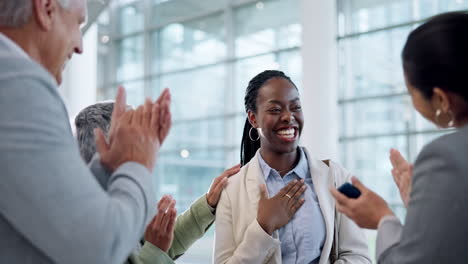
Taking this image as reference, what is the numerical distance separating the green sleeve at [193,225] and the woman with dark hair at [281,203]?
0.43 ft

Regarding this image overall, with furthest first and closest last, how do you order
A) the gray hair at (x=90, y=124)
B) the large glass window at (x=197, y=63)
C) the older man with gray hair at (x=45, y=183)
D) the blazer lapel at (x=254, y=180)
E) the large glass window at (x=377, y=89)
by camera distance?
the large glass window at (x=197, y=63) → the large glass window at (x=377, y=89) → the blazer lapel at (x=254, y=180) → the gray hair at (x=90, y=124) → the older man with gray hair at (x=45, y=183)

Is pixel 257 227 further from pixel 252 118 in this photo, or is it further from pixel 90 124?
pixel 90 124

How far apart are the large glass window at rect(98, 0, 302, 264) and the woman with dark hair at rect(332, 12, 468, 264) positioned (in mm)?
10240

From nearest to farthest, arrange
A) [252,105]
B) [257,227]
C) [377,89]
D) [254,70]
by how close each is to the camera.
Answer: [257,227]
[252,105]
[377,89]
[254,70]

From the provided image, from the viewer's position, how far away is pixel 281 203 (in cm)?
243

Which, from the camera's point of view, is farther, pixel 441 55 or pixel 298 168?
pixel 298 168

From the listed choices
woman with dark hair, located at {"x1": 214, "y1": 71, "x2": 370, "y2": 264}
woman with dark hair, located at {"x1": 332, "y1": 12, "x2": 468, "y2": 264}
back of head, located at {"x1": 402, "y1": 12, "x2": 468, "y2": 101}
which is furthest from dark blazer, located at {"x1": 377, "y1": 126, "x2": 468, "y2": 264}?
woman with dark hair, located at {"x1": 214, "y1": 71, "x2": 370, "y2": 264}

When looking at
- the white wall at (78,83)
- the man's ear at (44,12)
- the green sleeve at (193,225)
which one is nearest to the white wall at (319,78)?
the white wall at (78,83)

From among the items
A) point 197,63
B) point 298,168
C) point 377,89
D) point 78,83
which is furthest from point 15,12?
point 197,63

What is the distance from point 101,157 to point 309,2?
9.57 m

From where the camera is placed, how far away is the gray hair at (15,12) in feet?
4.04

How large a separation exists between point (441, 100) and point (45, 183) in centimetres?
110

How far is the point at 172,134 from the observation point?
1416 centimetres

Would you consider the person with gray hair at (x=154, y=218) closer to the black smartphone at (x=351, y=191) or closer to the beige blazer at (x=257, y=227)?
the beige blazer at (x=257, y=227)
